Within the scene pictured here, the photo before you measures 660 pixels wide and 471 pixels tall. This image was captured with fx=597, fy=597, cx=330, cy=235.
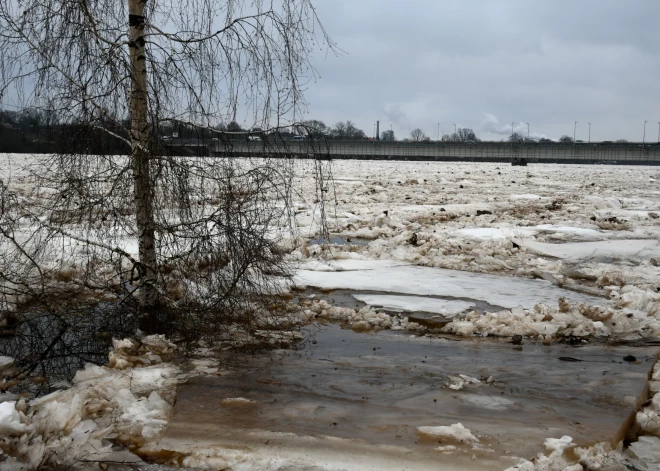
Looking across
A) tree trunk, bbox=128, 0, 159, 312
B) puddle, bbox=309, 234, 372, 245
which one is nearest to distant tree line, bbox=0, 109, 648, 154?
tree trunk, bbox=128, 0, 159, 312

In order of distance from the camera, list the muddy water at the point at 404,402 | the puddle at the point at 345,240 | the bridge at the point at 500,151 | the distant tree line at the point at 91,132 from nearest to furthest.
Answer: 1. the muddy water at the point at 404,402
2. the distant tree line at the point at 91,132
3. the puddle at the point at 345,240
4. the bridge at the point at 500,151

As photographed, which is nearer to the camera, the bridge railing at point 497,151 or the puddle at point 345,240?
the puddle at point 345,240

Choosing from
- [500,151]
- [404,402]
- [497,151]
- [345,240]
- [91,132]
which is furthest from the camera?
[500,151]

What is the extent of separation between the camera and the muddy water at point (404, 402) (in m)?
3.64

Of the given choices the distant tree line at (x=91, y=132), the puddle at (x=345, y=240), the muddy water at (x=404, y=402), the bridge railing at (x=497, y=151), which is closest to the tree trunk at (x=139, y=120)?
the distant tree line at (x=91, y=132)

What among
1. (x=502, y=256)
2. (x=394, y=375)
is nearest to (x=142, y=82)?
(x=394, y=375)

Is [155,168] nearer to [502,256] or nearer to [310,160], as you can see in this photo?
[310,160]

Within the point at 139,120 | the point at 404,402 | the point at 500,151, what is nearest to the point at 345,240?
the point at 139,120

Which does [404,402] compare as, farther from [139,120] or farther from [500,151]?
[500,151]

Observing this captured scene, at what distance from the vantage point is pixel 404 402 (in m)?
4.31

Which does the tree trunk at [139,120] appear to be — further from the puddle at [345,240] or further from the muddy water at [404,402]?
the puddle at [345,240]

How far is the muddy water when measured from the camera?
3639 millimetres

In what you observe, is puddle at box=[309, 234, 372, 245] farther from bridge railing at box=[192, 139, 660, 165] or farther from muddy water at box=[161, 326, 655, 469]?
bridge railing at box=[192, 139, 660, 165]

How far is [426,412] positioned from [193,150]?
295 cm
